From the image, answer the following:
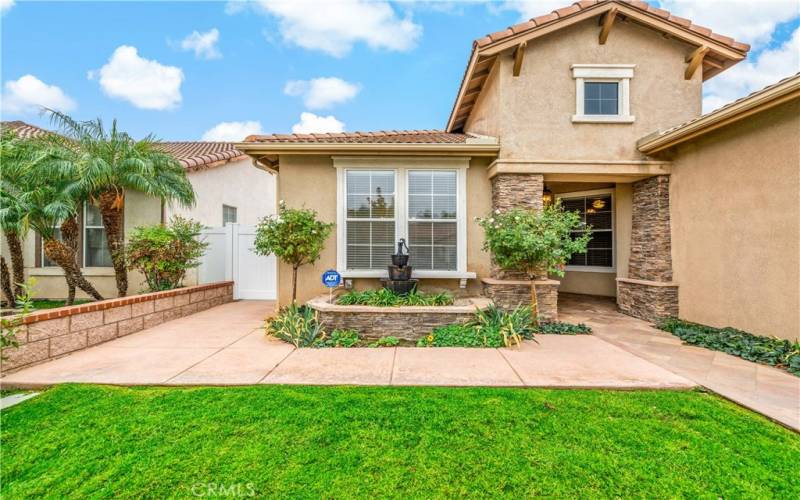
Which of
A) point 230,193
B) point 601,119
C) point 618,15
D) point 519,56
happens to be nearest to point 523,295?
point 601,119

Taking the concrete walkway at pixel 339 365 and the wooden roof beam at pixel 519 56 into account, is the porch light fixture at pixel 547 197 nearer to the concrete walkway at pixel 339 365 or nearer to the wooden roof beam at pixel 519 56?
the wooden roof beam at pixel 519 56

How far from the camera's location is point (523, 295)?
7172 mm

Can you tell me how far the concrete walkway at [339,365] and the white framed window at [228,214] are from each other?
6.92 m

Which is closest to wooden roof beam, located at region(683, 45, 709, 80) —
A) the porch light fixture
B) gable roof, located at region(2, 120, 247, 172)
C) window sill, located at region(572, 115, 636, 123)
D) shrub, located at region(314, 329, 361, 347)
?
window sill, located at region(572, 115, 636, 123)

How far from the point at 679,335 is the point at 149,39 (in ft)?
53.3

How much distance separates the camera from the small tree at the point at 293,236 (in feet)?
22.5

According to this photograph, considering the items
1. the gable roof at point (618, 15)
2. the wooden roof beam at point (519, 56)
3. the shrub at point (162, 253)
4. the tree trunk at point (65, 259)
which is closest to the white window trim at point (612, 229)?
the gable roof at point (618, 15)

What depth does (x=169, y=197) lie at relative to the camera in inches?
326

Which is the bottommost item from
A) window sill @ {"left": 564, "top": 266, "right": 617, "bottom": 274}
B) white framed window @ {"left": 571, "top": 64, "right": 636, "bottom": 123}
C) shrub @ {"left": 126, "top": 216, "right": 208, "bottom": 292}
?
window sill @ {"left": 564, "top": 266, "right": 617, "bottom": 274}

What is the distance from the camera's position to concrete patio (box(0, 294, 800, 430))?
409 cm

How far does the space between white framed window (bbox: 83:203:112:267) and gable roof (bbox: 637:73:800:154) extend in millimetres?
14369

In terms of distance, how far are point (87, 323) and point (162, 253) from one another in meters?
2.62

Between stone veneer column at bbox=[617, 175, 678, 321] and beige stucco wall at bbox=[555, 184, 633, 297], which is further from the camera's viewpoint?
beige stucco wall at bbox=[555, 184, 633, 297]

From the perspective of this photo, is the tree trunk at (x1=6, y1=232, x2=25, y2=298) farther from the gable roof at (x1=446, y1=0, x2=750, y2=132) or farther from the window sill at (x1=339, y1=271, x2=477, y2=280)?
the gable roof at (x1=446, y1=0, x2=750, y2=132)
